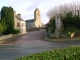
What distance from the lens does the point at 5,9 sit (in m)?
61.9

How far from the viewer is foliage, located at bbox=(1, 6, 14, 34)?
190ft

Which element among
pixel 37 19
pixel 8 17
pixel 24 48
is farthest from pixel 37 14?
pixel 24 48

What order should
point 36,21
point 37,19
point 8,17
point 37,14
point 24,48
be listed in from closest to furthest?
point 24,48
point 8,17
point 37,14
point 36,21
point 37,19

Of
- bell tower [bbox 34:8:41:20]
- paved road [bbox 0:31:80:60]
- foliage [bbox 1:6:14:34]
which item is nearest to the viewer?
paved road [bbox 0:31:80:60]

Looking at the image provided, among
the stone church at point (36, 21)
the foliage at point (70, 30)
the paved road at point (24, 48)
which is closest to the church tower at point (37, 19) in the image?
the stone church at point (36, 21)

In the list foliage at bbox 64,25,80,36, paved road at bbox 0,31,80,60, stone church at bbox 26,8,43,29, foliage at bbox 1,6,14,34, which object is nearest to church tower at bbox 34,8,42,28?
stone church at bbox 26,8,43,29

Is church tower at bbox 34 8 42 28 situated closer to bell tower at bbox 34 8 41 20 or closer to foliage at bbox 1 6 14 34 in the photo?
bell tower at bbox 34 8 41 20

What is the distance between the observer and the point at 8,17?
197ft

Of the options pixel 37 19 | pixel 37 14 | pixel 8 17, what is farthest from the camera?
pixel 37 19

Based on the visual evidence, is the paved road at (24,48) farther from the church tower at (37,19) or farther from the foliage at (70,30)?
the church tower at (37,19)

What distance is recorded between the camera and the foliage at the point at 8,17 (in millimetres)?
58025

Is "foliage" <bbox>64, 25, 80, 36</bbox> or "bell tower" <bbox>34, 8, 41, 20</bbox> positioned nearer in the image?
"foliage" <bbox>64, 25, 80, 36</bbox>

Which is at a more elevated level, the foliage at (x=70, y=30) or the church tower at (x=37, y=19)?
the church tower at (x=37, y=19)

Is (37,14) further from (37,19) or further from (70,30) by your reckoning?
(70,30)
